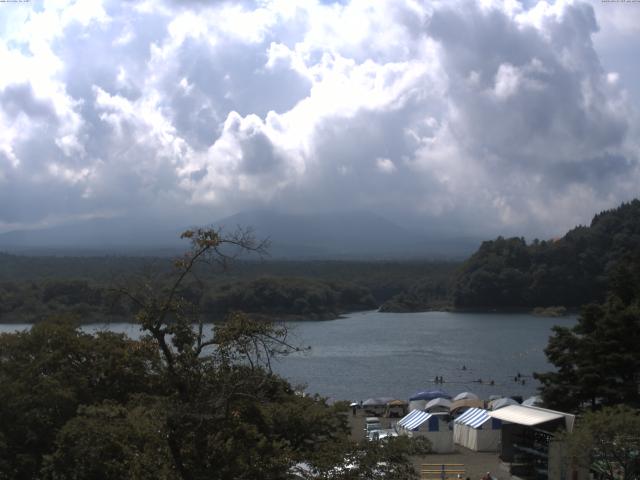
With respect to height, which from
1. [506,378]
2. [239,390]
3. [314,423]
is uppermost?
[239,390]

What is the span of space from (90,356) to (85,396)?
2.75 ft

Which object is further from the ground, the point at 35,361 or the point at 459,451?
the point at 35,361

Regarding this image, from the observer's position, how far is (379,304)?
8719 centimetres

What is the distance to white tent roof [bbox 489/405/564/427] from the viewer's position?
1473 centimetres

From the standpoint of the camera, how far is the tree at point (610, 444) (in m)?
11.1

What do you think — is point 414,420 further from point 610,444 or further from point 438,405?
point 610,444

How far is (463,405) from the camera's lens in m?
26.8

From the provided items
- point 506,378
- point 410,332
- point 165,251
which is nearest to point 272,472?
point 506,378

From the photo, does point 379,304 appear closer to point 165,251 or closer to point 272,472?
point 165,251

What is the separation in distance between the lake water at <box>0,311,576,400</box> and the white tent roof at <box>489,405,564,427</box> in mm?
9699

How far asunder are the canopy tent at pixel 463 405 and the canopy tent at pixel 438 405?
0.57ft

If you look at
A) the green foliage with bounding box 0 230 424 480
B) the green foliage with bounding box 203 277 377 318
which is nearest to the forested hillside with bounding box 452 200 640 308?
the green foliage with bounding box 203 277 377 318

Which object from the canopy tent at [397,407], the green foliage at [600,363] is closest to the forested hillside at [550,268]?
the canopy tent at [397,407]

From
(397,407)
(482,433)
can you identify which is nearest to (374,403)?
(397,407)
